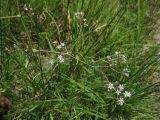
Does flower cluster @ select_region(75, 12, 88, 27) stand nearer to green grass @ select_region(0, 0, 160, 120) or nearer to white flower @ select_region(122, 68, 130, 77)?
green grass @ select_region(0, 0, 160, 120)

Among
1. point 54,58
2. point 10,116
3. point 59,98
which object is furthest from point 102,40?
point 10,116

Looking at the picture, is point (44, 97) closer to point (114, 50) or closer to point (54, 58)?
point (54, 58)

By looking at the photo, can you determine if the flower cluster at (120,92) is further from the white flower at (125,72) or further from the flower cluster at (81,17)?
the flower cluster at (81,17)

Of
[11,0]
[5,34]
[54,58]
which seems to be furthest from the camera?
[11,0]

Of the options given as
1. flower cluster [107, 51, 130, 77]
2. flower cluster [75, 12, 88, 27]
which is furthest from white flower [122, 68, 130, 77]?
flower cluster [75, 12, 88, 27]

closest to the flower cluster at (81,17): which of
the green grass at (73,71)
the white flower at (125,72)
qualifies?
the green grass at (73,71)
